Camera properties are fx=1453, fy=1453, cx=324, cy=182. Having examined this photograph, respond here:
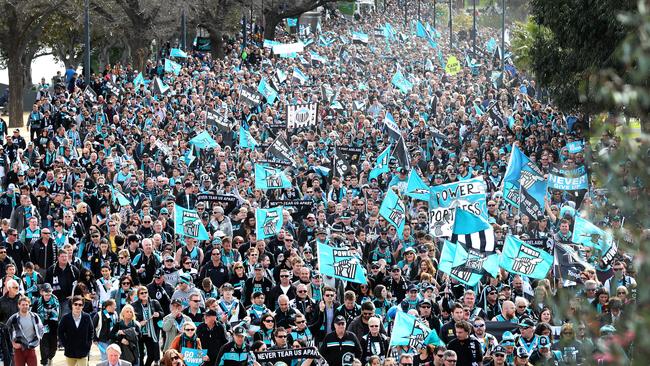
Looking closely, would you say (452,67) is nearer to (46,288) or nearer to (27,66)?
(46,288)

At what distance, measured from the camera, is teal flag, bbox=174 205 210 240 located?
19.4m

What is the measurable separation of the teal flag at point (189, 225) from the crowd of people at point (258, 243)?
0.11 meters

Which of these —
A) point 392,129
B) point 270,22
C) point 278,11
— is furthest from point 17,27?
point 278,11

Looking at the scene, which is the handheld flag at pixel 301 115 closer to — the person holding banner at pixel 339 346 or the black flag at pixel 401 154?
the black flag at pixel 401 154

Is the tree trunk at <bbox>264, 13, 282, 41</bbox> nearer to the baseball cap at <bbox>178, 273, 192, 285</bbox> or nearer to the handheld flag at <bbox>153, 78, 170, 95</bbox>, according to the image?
the handheld flag at <bbox>153, 78, 170, 95</bbox>

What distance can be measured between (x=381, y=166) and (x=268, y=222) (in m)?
6.65

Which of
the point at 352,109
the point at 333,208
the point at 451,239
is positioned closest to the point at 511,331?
the point at 451,239

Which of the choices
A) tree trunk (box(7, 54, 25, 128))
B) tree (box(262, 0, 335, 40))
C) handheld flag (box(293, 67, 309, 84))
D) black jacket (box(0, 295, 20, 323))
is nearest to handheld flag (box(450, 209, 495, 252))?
black jacket (box(0, 295, 20, 323))

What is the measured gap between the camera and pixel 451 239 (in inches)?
725

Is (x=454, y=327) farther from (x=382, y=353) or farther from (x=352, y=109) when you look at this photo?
(x=352, y=109)

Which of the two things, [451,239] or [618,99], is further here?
[451,239]

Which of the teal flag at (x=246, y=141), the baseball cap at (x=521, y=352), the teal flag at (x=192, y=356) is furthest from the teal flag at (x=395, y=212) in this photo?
the teal flag at (x=246, y=141)

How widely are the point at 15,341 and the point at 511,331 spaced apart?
5.23 metres

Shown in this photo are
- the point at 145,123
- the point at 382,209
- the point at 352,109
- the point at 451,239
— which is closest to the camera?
the point at 451,239
